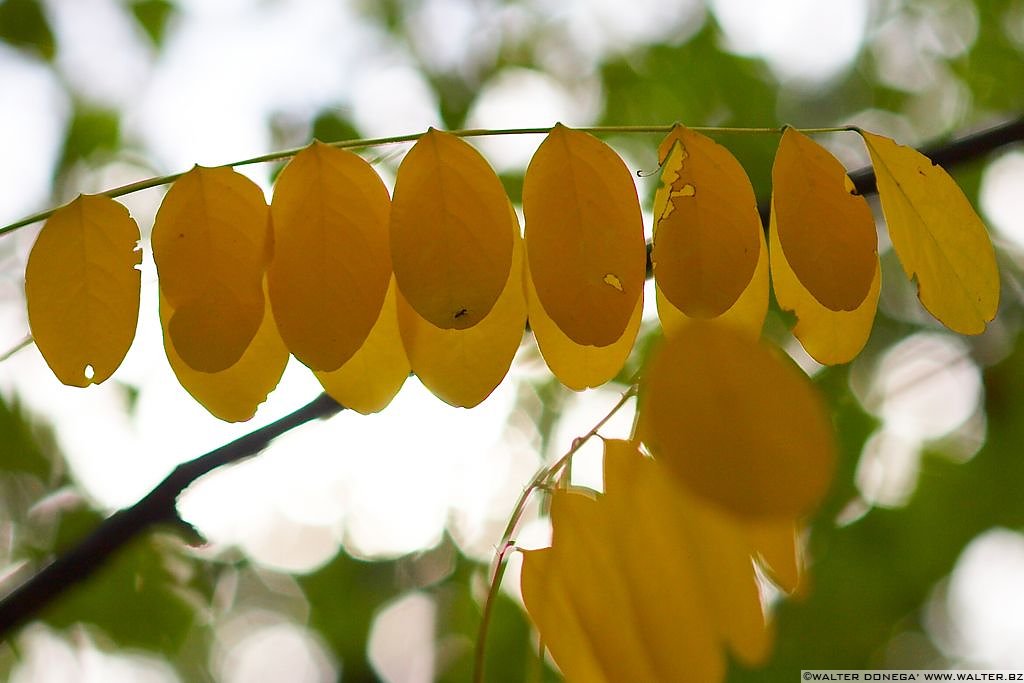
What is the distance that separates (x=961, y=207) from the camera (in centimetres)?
65

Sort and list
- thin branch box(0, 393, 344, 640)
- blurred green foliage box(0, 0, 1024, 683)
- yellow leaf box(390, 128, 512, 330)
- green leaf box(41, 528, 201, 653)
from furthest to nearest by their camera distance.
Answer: green leaf box(41, 528, 201, 653) < blurred green foliage box(0, 0, 1024, 683) < thin branch box(0, 393, 344, 640) < yellow leaf box(390, 128, 512, 330)

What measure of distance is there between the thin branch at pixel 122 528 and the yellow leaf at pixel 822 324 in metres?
0.43

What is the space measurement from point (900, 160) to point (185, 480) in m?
0.71

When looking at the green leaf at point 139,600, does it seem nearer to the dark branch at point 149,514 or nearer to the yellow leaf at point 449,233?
the dark branch at point 149,514

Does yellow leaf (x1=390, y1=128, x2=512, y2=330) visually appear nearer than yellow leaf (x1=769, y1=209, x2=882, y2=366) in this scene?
Yes

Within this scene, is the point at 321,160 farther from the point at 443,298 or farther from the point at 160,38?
the point at 160,38

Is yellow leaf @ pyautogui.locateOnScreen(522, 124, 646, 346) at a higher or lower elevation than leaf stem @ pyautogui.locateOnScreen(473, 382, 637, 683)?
higher

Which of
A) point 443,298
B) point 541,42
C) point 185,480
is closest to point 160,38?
point 541,42

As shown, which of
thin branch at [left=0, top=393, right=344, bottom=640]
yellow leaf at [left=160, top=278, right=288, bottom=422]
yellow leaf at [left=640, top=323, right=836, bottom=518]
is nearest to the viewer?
yellow leaf at [left=640, top=323, right=836, bottom=518]

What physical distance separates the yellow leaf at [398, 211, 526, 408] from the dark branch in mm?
214

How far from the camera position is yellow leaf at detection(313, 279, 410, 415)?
700 millimetres

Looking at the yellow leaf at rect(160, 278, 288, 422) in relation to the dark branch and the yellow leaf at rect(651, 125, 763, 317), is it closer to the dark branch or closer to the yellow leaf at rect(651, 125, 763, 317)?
the dark branch

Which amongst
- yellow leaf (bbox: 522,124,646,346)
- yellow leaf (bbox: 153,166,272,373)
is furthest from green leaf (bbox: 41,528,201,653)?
yellow leaf (bbox: 522,124,646,346)

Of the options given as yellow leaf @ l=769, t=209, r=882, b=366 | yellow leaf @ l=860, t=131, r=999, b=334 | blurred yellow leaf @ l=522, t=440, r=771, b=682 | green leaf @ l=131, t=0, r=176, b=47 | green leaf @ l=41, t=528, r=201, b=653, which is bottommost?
green leaf @ l=41, t=528, r=201, b=653
